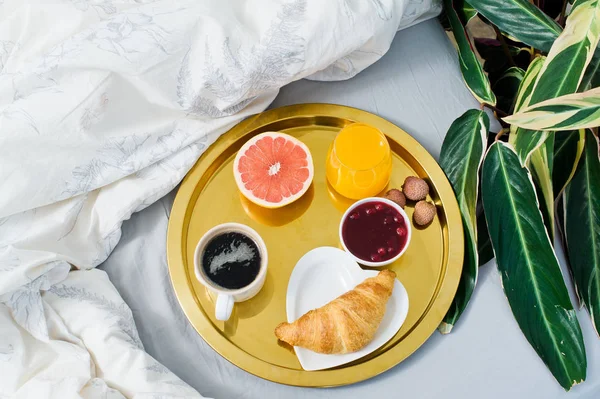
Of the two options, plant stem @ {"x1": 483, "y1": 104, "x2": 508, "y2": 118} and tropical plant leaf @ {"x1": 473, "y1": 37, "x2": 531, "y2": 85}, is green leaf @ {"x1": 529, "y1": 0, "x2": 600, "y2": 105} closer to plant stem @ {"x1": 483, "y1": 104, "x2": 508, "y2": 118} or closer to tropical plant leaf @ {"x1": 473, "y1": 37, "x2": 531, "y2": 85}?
plant stem @ {"x1": 483, "y1": 104, "x2": 508, "y2": 118}

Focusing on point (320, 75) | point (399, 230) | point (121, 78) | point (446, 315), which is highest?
point (121, 78)

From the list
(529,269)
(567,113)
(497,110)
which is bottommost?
(529,269)

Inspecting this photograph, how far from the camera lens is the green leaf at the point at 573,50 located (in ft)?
2.76

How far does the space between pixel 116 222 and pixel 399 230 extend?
45 centimetres

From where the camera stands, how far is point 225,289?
0.91 m

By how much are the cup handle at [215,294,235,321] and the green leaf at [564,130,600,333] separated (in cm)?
55

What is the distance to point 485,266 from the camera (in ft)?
3.28

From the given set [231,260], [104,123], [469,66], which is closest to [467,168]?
[469,66]

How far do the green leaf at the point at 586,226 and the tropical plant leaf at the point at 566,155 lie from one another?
15mm

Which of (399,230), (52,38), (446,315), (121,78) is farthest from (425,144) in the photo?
(52,38)

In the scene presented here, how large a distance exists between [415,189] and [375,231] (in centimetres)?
11

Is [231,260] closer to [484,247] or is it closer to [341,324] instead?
[341,324]

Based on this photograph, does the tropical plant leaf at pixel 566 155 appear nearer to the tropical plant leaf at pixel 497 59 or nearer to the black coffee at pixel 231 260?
the tropical plant leaf at pixel 497 59

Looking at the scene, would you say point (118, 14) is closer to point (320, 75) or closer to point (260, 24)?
point (260, 24)
